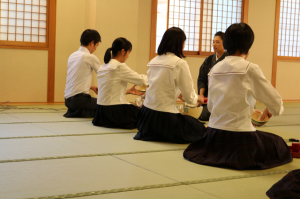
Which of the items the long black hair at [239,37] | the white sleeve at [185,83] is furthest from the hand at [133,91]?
the long black hair at [239,37]

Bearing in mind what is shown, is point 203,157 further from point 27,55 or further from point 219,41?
point 27,55

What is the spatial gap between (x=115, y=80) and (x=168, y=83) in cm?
90

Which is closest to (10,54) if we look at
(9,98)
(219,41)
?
(9,98)

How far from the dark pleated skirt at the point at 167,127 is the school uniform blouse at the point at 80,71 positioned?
159cm

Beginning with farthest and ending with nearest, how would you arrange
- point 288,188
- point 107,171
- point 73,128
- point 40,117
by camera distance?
point 40,117 < point 73,128 < point 107,171 < point 288,188

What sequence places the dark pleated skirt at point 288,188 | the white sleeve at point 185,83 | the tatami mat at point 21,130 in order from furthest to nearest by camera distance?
the tatami mat at point 21,130, the white sleeve at point 185,83, the dark pleated skirt at point 288,188

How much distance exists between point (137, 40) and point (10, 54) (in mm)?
2225

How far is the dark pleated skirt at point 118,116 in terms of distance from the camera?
12.3 feet

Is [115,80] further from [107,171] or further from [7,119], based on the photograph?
[107,171]

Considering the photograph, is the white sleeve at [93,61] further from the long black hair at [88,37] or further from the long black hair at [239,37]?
the long black hair at [239,37]

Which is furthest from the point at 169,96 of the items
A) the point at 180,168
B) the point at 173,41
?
the point at 180,168

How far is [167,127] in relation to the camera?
304 cm

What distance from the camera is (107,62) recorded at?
12.3ft

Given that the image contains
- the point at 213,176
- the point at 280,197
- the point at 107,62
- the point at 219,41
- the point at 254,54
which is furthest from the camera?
the point at 254,54
